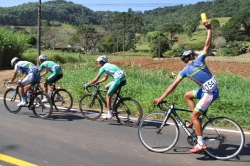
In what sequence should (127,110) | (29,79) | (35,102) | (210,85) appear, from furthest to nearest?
(35,102) → (29,79) → (127,110) → (210,85)

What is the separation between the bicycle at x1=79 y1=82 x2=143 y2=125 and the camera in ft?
26.0

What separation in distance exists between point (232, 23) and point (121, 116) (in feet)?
275

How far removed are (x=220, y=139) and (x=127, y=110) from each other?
2.88m

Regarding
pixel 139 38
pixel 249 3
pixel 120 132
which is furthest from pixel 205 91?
pixel 249 3

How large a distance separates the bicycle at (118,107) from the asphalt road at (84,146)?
0.31 metres

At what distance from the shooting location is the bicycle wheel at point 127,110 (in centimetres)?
792

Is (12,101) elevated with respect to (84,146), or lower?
elevated

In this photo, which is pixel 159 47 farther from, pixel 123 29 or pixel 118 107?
pixel 118 107

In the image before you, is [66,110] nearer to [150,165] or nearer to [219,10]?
[150,165]

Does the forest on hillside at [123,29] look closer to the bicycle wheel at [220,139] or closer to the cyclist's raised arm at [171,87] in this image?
the cyclist's raised arm at [171,87]

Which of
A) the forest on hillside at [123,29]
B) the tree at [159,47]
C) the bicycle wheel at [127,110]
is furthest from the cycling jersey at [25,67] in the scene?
the tree at [159,47]

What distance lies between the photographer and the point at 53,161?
5336mm

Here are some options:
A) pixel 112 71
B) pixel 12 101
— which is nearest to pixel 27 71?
pixel 12 101

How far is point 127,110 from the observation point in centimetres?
805
